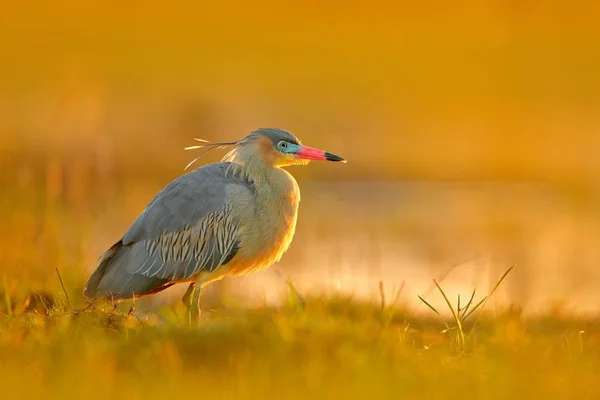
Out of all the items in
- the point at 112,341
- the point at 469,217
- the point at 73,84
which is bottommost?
the point at 469,217

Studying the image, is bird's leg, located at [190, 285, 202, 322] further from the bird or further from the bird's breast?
the bird's breast

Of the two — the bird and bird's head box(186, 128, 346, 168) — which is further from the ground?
bird's head box(186, 128, 346, 168)

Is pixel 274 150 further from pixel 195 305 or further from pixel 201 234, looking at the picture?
pixel 195 305

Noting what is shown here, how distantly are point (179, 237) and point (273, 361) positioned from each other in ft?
8.85

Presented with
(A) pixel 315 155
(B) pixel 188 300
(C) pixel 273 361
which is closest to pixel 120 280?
(B) pixel 188 300

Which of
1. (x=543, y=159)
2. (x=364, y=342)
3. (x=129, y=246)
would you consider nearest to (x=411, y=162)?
(x=543, y=159)

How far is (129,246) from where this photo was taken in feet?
23.7

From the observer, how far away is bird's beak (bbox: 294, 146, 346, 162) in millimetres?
7180

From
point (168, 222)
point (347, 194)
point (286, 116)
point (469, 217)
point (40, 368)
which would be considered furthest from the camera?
point (286, 116)

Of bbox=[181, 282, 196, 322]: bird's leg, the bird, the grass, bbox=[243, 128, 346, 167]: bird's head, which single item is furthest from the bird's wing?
the grass

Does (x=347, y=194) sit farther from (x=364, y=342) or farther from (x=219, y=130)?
(x=364, y=342)

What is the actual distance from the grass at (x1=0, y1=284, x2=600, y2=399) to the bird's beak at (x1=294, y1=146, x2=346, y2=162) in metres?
1.79

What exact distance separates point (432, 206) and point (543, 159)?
6127 mm

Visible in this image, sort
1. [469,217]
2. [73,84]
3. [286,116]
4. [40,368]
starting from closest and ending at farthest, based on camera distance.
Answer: [40,368], [73,84], [469,217], [286,116]
